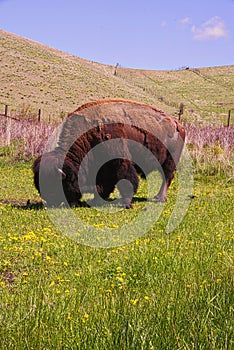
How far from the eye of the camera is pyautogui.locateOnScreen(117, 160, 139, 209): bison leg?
33.1 ft

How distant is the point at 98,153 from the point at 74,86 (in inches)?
2729

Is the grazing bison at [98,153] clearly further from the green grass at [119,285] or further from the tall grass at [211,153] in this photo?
the tall grass at [211,153]

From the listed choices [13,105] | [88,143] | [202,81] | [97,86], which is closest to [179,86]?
[202,81]

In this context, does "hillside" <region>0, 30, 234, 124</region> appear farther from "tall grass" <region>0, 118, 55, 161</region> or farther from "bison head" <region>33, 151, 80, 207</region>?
"bison head" <region>33, 151, 80, 207</region>

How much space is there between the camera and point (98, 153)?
32.6ft

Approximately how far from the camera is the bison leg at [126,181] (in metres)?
10.1

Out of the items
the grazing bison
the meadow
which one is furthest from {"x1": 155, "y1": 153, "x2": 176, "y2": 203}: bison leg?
the grazing bison

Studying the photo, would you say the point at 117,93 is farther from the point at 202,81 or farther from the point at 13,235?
the point at 13,235

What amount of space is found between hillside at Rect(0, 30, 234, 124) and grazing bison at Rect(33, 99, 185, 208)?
→ 37.8 metres

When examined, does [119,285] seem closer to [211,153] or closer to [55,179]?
[55,179]

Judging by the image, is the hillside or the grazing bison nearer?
the grazing bison

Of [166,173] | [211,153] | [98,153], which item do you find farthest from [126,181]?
[211,153]

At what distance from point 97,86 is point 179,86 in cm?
4004

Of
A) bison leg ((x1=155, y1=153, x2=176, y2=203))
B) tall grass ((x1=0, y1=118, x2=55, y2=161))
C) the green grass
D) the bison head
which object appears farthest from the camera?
tall grass ((x1=0, y1=118, x2=55, y2=161))
